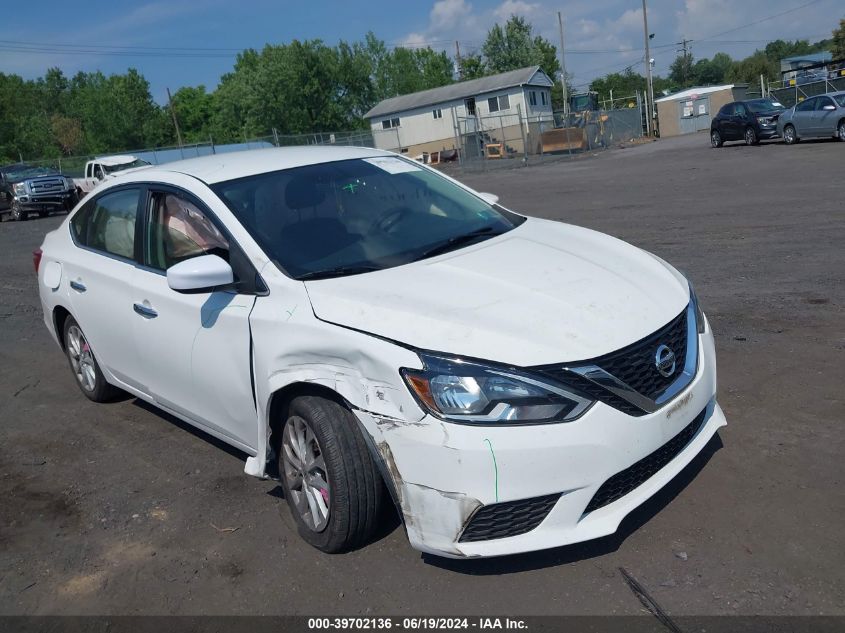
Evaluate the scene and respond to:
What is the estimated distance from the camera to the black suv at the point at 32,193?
2789 centimetres

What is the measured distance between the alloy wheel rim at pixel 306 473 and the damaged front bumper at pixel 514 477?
1.37ft

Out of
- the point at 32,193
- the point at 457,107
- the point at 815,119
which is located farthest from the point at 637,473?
the point at 457,107

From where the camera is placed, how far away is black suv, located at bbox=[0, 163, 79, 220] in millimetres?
27891

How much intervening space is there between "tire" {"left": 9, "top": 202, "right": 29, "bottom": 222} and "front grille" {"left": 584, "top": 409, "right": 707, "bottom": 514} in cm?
2949

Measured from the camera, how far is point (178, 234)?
4.36m

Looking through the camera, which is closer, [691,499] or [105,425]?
[691,499]

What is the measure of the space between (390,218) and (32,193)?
2758 centimetres

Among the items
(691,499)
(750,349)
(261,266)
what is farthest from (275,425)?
(750,349)

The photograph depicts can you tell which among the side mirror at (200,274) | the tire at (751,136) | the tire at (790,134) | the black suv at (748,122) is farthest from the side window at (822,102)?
the side mirror at (200,274)

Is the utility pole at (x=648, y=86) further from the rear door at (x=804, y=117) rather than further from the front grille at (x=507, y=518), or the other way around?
the front grille at (x=507, y=518)

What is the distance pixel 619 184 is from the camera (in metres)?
18.6

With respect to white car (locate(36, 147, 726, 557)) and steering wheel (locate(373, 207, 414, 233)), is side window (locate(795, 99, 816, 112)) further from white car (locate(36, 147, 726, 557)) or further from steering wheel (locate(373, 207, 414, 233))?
steering wheel (locate(373, 207, 414, 233))

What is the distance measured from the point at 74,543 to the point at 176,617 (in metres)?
1.03

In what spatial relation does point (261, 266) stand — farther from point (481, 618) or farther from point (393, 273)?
point (481, 618)
